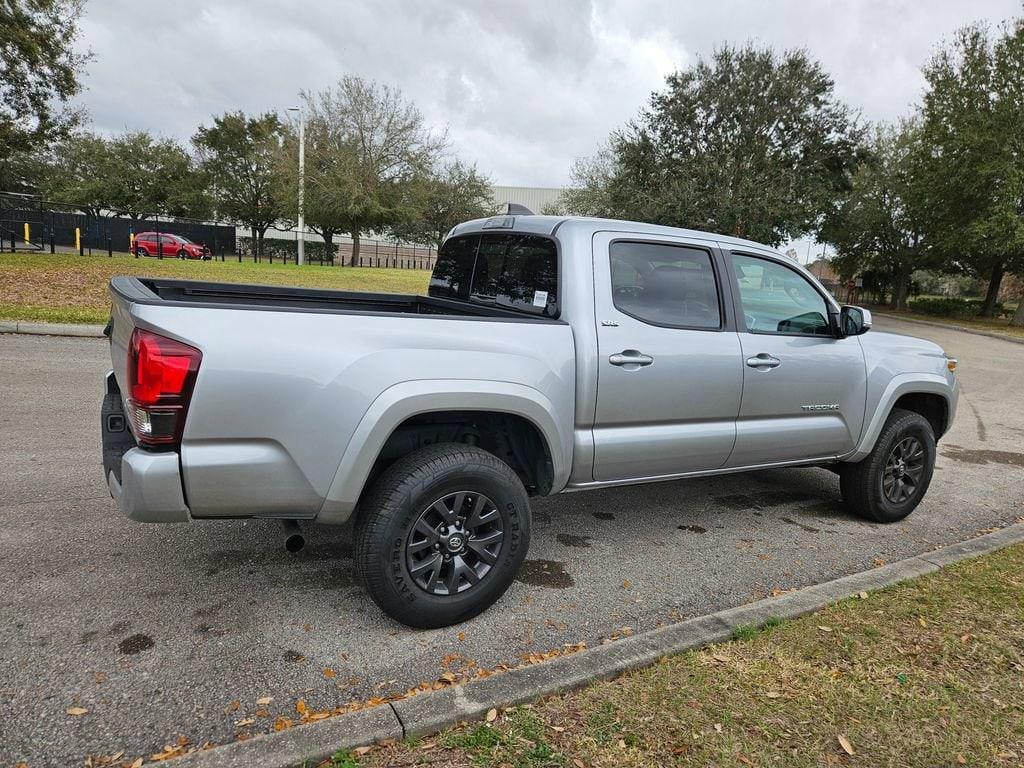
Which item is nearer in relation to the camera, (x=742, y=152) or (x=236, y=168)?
(x=742, y=152)

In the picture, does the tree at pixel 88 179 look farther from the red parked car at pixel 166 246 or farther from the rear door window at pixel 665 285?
the rear door window at pixel 665 285

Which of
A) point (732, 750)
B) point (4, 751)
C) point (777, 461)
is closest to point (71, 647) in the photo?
point (4, 751)

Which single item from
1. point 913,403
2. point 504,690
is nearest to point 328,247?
point 913,403

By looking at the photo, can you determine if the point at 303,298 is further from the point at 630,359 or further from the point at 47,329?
the point at 47,329

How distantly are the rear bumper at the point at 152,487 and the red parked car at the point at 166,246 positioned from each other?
105ft

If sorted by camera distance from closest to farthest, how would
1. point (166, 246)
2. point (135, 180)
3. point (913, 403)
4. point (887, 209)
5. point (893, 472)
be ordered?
1. point (893, 472)
2. point (913, 403)
3. point (166, 246)
4. point (887, 209)
5. point (135, 180)

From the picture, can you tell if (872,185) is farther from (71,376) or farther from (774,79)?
(71,376)

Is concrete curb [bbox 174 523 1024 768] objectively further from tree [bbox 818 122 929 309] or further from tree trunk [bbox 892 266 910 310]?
tree trunk [bbox 892 266 910 310]

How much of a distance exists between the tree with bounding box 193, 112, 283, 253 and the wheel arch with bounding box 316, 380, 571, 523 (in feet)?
170

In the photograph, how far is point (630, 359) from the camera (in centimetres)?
326

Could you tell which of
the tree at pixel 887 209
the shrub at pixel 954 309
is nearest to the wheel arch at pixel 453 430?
the tree at pixel 887 209

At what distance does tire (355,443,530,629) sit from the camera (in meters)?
2.70

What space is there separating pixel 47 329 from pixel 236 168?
154ft

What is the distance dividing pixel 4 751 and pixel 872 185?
40.3 meters
